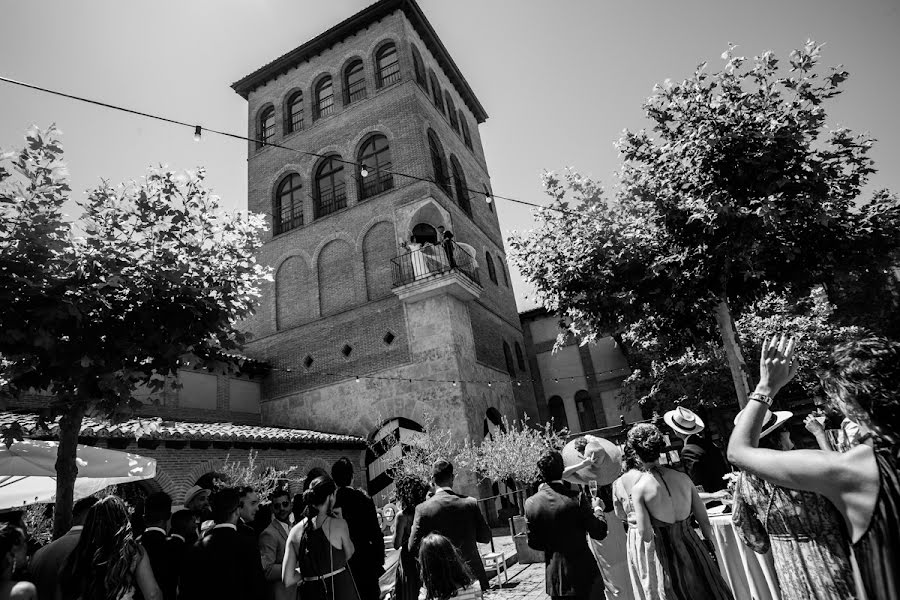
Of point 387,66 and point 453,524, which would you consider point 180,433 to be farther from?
point 387,66

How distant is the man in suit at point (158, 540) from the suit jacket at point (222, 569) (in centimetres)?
37

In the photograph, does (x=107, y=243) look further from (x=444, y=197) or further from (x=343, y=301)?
(x=444, y=197)

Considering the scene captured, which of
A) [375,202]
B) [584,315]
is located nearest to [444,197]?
[375,202]

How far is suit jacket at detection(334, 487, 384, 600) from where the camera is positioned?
4066mm

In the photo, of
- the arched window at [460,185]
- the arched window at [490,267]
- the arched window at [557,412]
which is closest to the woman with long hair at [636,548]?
the arched window at [490,267]

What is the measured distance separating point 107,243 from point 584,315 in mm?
7625

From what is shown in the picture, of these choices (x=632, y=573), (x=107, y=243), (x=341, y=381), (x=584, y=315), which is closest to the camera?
(x=632, y=573)

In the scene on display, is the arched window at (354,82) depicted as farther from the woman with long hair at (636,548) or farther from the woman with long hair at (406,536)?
the woman with long hair at (636,548)

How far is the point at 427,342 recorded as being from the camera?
15789 mm

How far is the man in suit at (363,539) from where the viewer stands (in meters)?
4.07

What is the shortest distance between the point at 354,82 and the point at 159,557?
67.7 feet

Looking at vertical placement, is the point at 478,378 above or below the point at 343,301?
below

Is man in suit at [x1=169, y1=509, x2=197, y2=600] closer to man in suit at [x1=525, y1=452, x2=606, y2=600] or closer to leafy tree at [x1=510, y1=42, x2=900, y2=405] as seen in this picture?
man in suit at [x1=525, y1=452, x2=606, y2=600]

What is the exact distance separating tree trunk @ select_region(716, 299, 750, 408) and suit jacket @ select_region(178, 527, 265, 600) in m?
7.52
